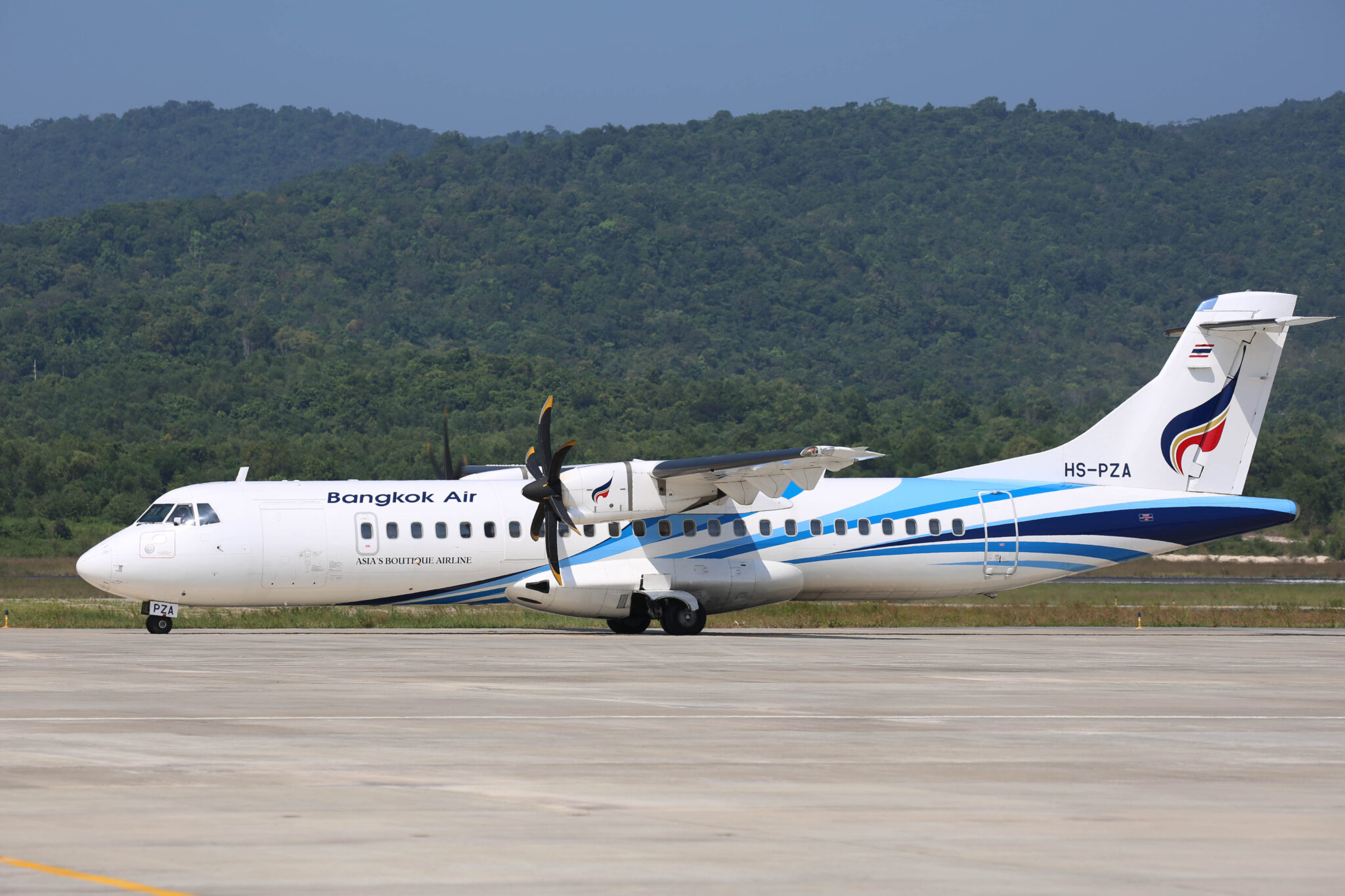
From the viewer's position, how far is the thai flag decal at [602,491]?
3173cm

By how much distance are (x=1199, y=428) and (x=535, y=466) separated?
14.4 meters

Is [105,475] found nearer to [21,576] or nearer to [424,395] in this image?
[21,576]

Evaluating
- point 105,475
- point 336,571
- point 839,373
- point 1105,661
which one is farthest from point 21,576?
point 839,373

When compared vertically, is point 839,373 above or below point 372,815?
above

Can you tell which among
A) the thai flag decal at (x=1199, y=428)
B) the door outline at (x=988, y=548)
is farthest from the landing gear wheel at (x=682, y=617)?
the thai flag decal at (x=1199, y=428)

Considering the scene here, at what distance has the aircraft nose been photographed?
30.6 meters

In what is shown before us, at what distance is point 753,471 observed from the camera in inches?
1254

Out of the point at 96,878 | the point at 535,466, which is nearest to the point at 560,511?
the point at 535,466

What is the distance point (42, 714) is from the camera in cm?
1627

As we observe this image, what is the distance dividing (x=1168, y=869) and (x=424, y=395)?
10397cm

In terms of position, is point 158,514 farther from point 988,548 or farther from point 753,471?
point 988,548

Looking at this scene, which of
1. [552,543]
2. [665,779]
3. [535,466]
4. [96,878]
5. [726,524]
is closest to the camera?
[96,878]

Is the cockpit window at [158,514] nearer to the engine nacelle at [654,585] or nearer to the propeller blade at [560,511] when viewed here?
the engine nacelle at [654,585]

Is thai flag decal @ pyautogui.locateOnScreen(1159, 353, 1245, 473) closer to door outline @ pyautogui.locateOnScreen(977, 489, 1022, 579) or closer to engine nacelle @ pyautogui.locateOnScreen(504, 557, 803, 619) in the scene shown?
door outline @ pyautogui.locateOnScreen(977, 489, 1022, 579)
